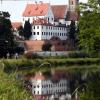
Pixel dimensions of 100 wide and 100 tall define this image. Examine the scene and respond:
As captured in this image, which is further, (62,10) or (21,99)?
(62,10)

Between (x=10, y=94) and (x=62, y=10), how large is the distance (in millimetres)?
74273

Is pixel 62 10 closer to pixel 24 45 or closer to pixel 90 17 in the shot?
pixel 24 45

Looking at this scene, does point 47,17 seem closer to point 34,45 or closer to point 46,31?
point 46,31

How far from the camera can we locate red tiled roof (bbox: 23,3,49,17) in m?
75.7

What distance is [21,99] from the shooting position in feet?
22.8

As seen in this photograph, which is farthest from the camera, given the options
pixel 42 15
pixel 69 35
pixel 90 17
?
pixel 42 15

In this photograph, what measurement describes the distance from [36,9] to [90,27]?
54.6 m

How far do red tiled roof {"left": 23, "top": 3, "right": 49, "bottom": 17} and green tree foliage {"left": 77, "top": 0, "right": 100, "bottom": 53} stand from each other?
53.2 metres

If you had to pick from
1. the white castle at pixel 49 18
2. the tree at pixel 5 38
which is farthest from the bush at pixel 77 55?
the white castle at pixel 49 18

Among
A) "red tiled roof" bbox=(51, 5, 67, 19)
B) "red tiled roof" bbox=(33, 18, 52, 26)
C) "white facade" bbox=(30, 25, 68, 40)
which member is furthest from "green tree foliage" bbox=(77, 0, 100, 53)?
"red tiled roof" bbox=(51, 5, 67, 19)

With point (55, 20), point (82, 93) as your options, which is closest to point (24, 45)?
point (55, 20)

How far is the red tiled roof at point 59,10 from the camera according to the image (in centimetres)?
7931

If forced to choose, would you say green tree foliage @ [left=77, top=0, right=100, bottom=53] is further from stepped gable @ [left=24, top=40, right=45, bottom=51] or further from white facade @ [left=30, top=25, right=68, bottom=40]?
white facade @ [left=30, top=25, right=68, bottom=40]

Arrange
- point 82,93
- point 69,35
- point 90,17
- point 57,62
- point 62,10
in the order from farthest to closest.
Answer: point 62,10
point 69,35
point 57,62
point 90,17
point 82,93
